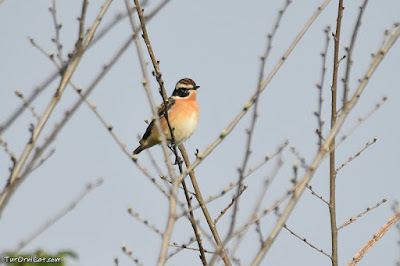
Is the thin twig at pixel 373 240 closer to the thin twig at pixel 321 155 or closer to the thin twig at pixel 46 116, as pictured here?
the thin twig at pixel 321 155

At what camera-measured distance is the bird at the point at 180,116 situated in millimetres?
10016

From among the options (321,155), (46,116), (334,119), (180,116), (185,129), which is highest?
(180,116)

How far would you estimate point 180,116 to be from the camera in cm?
1020

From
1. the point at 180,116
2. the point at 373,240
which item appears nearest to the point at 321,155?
the point at 373,240

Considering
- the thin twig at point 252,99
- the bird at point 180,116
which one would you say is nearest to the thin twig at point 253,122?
the thin twig at point 252,99

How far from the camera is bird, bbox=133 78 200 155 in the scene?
10016 millimetres

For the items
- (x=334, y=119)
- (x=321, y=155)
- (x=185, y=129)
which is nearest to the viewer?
(x=321, y=155)

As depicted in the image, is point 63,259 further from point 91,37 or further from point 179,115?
point 179,115

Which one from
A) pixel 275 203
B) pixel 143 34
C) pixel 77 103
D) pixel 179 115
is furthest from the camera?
pixel 179 115

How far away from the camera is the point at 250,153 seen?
326 centimetres

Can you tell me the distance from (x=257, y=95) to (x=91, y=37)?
96 cm

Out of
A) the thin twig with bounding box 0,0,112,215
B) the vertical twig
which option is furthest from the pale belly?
the thin twig with bounding box 0,0,112,215

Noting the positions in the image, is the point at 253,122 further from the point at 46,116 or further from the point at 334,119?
the point at 334,119

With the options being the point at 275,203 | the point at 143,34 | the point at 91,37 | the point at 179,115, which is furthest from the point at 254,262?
the point at 179,115
